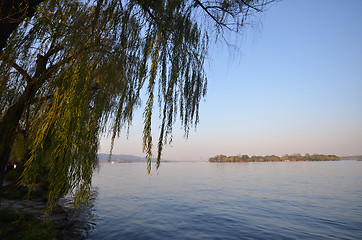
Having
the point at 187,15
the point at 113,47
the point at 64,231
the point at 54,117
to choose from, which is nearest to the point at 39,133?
the point at 54,117

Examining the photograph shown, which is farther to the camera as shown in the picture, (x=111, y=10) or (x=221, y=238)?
(x=221, y=238)

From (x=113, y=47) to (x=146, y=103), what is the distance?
39.6 inches

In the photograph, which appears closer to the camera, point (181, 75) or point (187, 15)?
point (181, 75)

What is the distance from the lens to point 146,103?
2303 mm

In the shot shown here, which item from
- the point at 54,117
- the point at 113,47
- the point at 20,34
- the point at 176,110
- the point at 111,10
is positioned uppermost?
the point at 111,10

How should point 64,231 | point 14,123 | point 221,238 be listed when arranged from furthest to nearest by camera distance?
point 221,238 → point 64,231 → point 14,123

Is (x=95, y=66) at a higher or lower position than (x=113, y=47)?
lower

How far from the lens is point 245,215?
35.4 feet

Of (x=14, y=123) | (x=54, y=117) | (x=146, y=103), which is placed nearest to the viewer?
(x=54, y=117)

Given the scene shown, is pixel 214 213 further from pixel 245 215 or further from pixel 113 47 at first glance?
pixel 113 47

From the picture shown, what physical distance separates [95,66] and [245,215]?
11163 mm

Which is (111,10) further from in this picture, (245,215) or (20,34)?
(245,215)

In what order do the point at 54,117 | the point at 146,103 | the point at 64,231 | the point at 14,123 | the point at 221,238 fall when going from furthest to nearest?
1. the point at 221,238
2. the point at 64,231
3. the point at 14,123
4. the point at 146,103
5. the point at 54,117

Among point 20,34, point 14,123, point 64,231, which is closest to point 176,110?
point 20,34
